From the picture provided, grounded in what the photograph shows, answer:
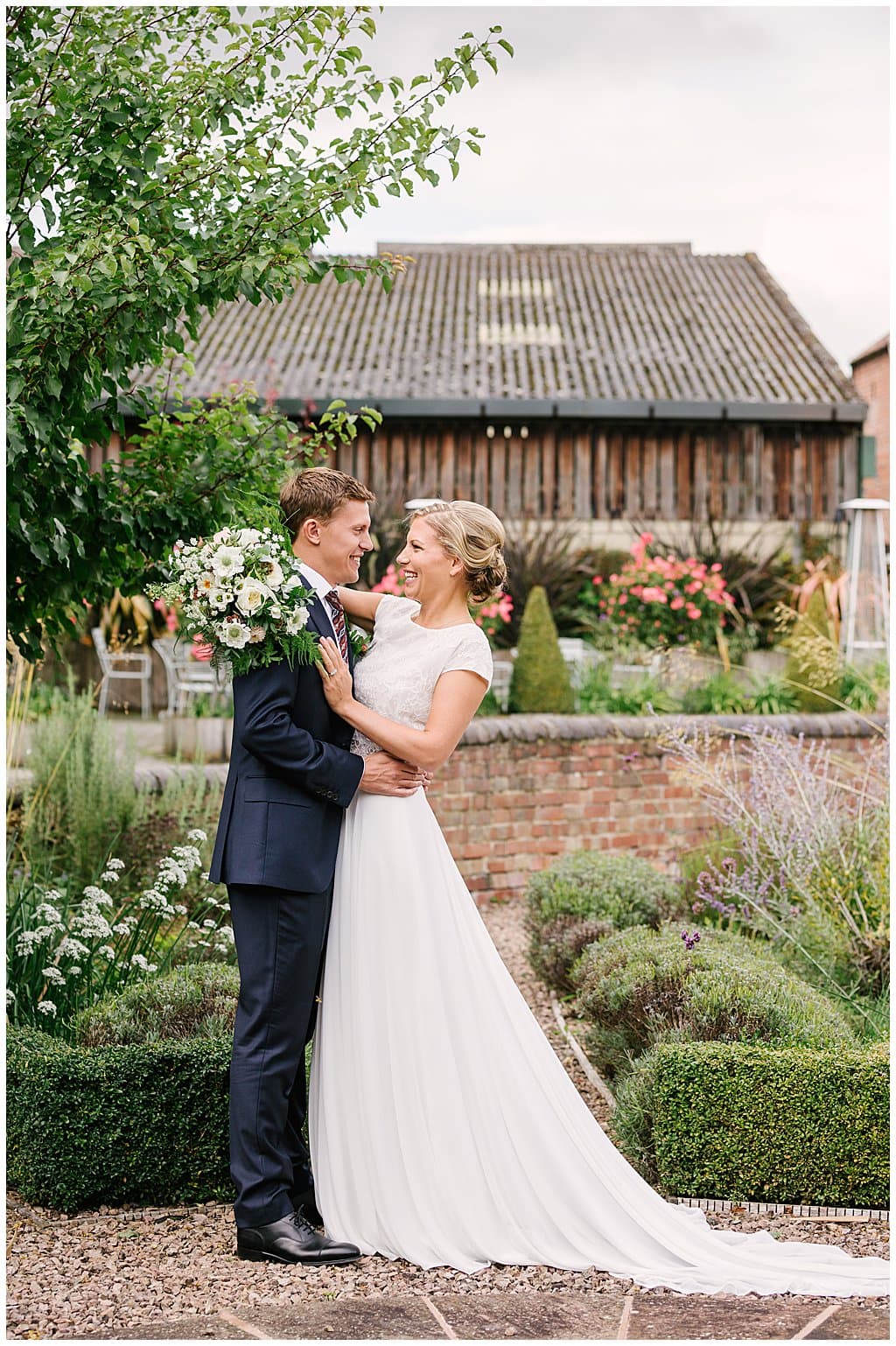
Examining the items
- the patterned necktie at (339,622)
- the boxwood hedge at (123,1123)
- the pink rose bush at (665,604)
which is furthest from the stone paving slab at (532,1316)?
the pink rose bush at (665,604)

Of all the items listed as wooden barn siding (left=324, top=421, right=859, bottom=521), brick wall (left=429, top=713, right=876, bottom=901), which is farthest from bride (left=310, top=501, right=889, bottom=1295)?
wooden barn siding (left=324, top=421, right=859, bottom=521)

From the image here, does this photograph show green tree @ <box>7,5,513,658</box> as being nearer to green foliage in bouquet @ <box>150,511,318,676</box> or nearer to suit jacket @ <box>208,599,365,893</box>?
green foliage in bouquet @ <box>150,511,318,676</box>

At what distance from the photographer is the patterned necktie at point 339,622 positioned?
3.53m

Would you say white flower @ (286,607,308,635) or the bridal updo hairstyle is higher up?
the bridal updo hairstyle

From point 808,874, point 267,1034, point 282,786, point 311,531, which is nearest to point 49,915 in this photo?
point 267,1034

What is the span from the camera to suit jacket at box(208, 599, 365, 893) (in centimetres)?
325

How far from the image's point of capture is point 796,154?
40.1 ft

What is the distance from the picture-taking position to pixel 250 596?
3.18 meters

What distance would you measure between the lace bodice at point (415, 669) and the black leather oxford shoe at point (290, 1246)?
4.42 ft

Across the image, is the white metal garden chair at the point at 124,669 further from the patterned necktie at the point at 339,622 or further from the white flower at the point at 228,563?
the white flower at the point at 228,563

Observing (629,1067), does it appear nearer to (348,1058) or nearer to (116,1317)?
(348,1058)

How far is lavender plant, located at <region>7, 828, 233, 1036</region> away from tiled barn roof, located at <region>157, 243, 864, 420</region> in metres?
10.6

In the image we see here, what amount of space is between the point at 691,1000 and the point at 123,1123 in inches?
79.6

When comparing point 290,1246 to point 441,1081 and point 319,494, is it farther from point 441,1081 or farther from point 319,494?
point 319,494
